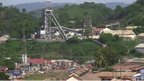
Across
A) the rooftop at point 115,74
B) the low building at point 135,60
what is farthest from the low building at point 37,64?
the rooftop at point 115,74

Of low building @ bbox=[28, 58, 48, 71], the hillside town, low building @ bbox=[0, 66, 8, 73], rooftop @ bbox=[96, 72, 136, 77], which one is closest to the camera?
rooftop @ bbox=[96, 72, 136, 77]

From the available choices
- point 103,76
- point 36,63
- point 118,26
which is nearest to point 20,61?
point 36,63

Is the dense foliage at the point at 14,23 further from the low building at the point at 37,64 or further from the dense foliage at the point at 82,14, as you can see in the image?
the low building at the point at 37,64

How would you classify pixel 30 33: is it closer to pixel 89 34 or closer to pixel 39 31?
pixel 39 31

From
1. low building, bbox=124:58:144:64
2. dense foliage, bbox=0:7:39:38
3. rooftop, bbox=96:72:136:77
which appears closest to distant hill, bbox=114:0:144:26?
dense foliage, bbox=0:7:39:38

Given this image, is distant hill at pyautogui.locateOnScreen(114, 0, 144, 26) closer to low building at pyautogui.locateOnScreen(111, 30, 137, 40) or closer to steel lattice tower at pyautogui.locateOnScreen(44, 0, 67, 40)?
low building at pyautogui.locateOnScreen(111, 30, 137, 40)

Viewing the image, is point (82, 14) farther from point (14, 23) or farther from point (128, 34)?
point (128, 34)

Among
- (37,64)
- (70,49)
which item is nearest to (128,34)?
(70,49)

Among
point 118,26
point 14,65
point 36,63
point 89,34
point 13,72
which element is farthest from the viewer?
point 118,26

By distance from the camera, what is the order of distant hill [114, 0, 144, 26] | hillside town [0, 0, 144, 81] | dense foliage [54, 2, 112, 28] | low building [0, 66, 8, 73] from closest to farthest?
hillside town [0, 0, 144, 81], low building [0, 66, 8, 73], distant hill [114, 0, 144, 26], dense foliage [54, 2, 112, 28]

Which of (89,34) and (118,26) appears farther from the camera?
(118,26)

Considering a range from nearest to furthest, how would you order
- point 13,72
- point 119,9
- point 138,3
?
point 13,72 → point 138,3 → point 119,9
